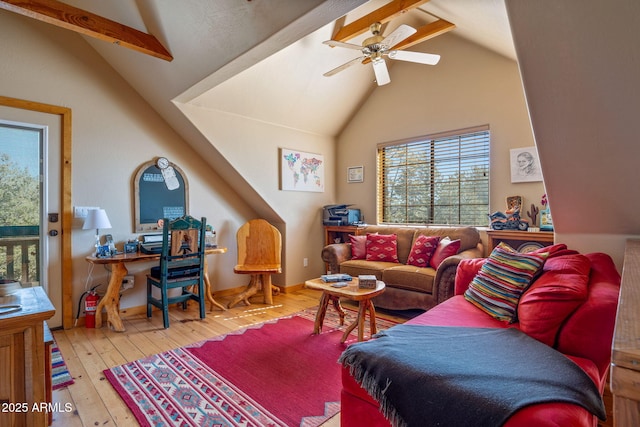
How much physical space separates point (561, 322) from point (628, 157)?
0.86 meters

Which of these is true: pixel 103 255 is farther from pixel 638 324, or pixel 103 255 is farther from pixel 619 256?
pixel 619 256

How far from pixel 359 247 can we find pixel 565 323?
104 inches

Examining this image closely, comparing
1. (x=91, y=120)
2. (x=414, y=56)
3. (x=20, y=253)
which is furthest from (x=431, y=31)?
(x=20, y=253)

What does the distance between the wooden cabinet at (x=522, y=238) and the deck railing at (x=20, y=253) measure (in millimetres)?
4391

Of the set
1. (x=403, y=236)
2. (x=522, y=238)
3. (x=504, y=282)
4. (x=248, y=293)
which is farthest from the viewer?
(x=403, y=236)

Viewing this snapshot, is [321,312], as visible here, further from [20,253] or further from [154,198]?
[20,253]

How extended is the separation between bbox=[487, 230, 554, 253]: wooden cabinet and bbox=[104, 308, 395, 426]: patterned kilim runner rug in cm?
183

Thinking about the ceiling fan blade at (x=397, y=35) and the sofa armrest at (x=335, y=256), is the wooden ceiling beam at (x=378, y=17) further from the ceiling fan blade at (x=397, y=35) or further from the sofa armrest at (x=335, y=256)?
the sofa armrest at (x=335, y=256)

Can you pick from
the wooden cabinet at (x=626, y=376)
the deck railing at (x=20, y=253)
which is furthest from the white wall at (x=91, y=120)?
the wooden cabinet at (x=626, y=376)

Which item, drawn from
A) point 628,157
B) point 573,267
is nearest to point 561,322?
point 573,267

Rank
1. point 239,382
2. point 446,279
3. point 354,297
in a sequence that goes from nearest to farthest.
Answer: point 239,382, point 354,297, point 446,279

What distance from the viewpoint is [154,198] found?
11.7ft

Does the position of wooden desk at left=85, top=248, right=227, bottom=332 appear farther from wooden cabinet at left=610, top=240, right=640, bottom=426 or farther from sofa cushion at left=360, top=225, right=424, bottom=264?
wooden cabinet at left=610, top=240, right=640, bottom=426

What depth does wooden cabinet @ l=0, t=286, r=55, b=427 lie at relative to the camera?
1.22 meters
